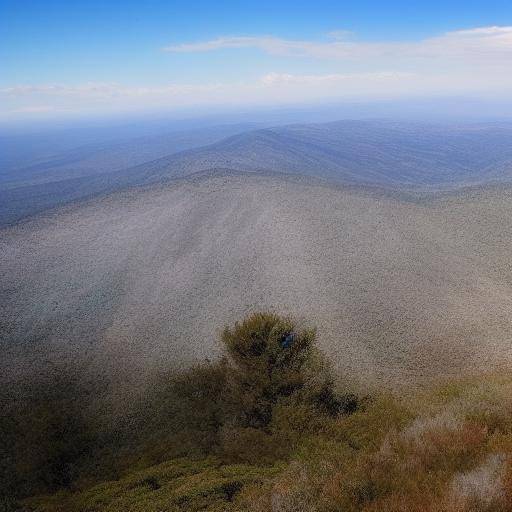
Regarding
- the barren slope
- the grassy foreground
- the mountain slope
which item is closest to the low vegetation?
the grassy foreground

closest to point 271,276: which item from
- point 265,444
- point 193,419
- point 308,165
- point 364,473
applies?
Result: point 193,419

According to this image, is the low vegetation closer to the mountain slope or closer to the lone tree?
the lone tree

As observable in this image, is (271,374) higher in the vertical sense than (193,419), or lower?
higher

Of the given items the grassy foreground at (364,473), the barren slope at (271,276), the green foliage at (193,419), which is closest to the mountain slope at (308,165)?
the barren slope at (271,276)

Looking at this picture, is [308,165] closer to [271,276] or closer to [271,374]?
[271,276]

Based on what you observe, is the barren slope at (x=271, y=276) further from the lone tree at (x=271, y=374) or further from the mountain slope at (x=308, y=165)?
the mountain slope at (x=308, y=165)

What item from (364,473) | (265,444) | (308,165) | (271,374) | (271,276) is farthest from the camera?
(308,165)

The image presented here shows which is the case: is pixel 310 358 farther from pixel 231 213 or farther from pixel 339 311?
pixel 231 213
